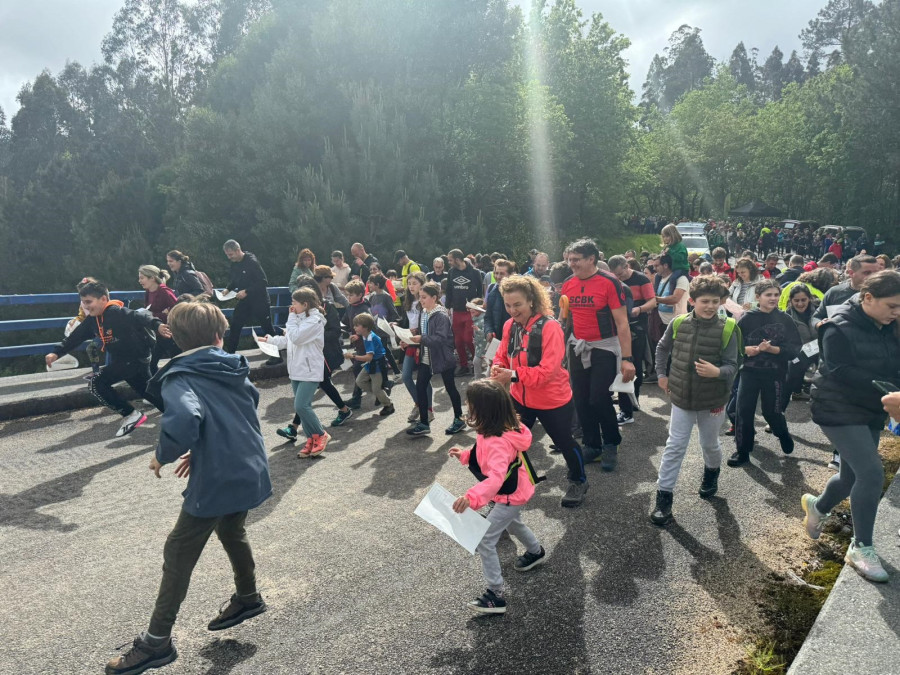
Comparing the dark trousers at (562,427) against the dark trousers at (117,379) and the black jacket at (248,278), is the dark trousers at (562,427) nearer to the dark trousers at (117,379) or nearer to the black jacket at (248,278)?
the dark trousers at (117,379)

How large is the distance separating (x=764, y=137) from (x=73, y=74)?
64999 millimetres

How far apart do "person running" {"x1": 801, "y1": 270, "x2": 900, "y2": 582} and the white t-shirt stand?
377 cm

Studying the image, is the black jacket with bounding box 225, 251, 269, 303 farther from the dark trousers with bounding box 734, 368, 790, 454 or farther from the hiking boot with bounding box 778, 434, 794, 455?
the hiking boot with bounding box 778, 434, 794, 455

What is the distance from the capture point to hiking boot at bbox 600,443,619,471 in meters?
5.79

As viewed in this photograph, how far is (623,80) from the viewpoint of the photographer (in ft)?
136

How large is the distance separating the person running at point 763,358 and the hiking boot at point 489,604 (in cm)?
338

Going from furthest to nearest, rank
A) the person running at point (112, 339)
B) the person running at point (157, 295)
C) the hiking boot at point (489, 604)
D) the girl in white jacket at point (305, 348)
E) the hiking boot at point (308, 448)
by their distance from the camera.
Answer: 1. the person running at point (157, 295)
2. the person running at point (112, 339)
3. the hiking boot at point (308, 448)
4. the girl in white jacket at point (305, 348)
5. the hiking boot at point (489, 604)

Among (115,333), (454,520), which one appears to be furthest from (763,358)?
(115,333)

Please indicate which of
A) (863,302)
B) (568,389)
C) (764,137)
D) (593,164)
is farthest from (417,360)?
(764,137)

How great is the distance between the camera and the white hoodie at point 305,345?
6.33 m

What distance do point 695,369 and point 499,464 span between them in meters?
2.02

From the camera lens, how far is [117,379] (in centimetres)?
700

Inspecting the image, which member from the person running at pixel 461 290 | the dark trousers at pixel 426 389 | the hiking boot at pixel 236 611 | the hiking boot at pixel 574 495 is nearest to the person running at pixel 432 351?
the dark trousers at pixel 426 389

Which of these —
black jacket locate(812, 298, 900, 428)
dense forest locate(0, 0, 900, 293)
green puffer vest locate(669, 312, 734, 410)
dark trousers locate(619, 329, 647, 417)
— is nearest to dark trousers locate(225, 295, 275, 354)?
dark trousers locate(619, 329, 647, 417)
